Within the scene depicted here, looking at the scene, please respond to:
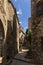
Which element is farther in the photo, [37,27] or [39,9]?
[39,9]

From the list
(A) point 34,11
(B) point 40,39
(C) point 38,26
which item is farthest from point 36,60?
(A) point 34,11

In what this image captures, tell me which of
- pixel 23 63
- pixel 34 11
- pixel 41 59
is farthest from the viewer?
pixel 23 63

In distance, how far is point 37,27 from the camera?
44.8 feet

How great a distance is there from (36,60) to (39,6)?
4.01 metres

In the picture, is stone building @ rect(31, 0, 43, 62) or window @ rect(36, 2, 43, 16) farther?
window @ rect(36, 2, 43, 16)

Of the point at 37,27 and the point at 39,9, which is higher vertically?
the point at 39,9

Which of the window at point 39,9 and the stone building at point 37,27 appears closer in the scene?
the stone building at point 37,27

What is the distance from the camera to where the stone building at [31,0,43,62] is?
1330cm

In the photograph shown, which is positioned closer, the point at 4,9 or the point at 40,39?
the point at 40,39

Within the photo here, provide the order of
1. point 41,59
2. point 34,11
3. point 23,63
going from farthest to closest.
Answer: point 23,63
point 34,11
point 41,59

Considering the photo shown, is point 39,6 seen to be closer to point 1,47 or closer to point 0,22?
point 0,22

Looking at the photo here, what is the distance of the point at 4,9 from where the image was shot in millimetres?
15656

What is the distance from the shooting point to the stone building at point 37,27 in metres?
13.3

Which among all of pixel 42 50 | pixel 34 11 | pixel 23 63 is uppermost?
pixel 34 11
